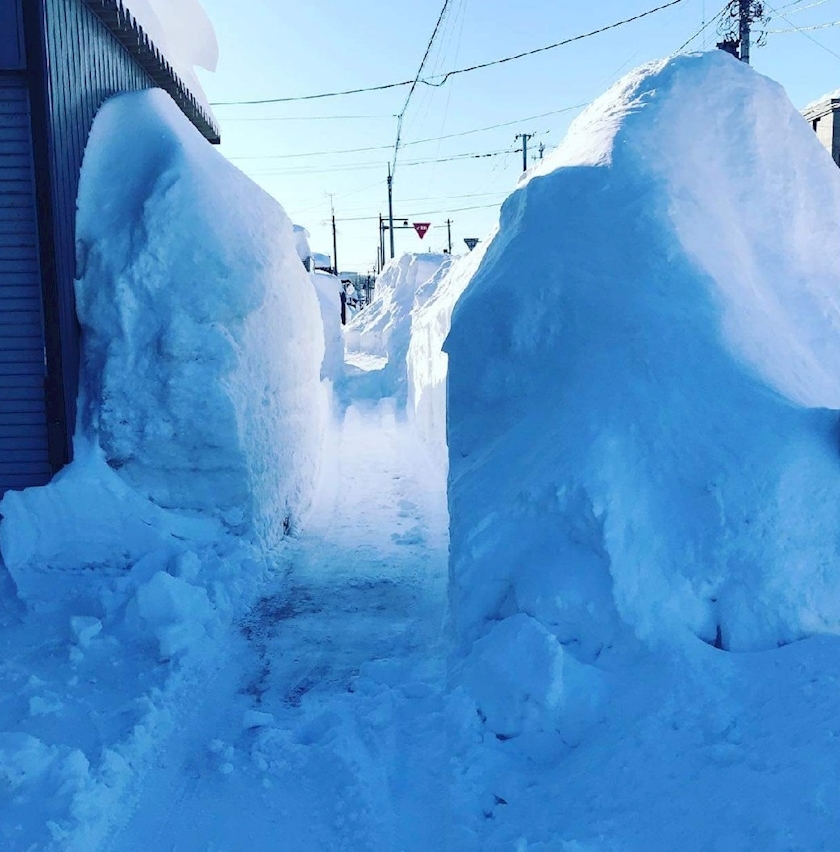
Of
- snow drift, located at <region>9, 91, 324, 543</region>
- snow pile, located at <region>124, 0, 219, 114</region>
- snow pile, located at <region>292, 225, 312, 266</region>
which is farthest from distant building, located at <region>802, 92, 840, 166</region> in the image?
snow drift, located at <region>9, 91, 324, 543</region>

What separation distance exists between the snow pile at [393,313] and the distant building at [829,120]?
481 inches

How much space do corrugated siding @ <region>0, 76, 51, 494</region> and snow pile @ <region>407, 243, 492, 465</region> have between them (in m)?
4.73

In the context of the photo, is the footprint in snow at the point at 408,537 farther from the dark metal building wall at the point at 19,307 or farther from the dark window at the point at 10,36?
the dark window at the point at 10,36

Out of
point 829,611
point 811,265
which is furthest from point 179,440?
point 811,265

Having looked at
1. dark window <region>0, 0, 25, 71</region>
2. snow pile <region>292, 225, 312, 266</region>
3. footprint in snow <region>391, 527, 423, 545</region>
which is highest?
dark window <region>0, 0, 25, 71</region>

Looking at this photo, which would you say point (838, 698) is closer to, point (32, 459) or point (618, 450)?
point (618, 450)

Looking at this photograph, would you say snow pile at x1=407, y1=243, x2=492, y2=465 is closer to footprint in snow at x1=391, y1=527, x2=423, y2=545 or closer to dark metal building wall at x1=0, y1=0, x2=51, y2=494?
footprint in snow at x1=391, y1=527, x2=423, y2=545

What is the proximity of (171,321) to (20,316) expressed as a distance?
1.41 m

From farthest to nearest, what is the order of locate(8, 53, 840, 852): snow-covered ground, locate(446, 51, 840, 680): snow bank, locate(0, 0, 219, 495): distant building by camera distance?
locate(0, 0, 219, 495): distant building < locate(446, 51, 840, 680): snow bank < locate(8, 53, 840, 852): snow-covered ground

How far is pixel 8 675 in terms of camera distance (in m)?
4.44

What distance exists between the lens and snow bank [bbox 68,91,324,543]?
670 centimetres

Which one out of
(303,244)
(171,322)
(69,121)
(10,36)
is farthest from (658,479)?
(303,244)

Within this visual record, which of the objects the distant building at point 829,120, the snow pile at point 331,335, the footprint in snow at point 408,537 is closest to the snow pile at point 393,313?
the snow pile at point 331,335

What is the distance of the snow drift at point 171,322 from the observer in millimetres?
6695
